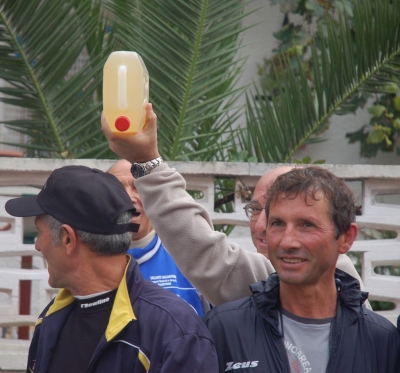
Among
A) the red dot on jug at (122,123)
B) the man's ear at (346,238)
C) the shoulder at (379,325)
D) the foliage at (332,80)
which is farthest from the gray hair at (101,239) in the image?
the foliage at (332,80)

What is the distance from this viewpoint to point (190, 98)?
17.1ft

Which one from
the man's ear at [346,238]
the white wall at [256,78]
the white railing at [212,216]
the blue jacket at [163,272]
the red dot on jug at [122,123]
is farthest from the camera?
the white wall at [256,78]

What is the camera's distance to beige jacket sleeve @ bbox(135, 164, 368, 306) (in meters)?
2.41

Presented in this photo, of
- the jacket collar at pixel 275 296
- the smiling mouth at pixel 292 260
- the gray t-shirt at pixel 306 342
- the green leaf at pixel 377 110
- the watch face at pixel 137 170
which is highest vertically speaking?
the green leaf at pixel 377 110

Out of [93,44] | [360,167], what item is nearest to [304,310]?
[360,167]

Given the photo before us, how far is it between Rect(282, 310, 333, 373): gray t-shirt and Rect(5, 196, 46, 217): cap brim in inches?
33.8

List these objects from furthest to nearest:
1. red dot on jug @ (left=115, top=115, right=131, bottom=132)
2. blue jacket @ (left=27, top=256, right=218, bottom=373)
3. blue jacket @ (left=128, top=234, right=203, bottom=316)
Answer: blue jacket @ (left=128, top=234, right=203, bottom=316) → red dot on jug @ (left=115, top=115, right=131, bottom=132) → blue jacket @ (left=27, top=256, right=218, bottom=373)

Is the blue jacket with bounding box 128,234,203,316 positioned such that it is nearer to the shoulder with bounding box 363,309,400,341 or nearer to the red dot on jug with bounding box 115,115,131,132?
the shoulder with bounding box 363,309,400,341

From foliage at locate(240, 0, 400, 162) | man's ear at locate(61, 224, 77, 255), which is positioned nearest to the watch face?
man's ear at locate(61, 224, 77, 255)

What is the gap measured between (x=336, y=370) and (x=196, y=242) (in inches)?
23.3

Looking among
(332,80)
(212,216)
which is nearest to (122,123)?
(212,216)

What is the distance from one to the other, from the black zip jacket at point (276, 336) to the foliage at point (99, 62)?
2.68 meters

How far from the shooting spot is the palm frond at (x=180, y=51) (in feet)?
16.8

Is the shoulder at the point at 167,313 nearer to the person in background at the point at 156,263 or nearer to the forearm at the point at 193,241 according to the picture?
the forearm at the point at 193,241
